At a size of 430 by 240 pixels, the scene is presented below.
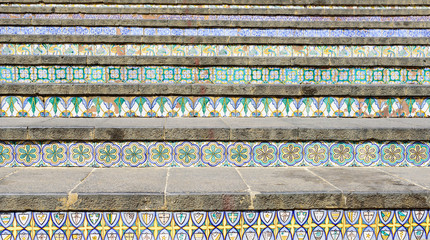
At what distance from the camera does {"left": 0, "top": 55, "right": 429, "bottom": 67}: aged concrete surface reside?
3.57 meters

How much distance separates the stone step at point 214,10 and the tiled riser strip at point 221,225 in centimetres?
473

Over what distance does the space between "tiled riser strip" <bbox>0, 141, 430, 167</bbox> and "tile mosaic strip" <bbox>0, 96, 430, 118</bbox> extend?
2.57ft

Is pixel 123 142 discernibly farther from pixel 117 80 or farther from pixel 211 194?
pixel 117 80

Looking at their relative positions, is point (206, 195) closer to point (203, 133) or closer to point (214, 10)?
point (203, 133)

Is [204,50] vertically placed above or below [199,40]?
below

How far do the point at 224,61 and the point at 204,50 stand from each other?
954 millimetres

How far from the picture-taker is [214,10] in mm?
6047

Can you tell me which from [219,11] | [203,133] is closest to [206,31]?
[219,11]

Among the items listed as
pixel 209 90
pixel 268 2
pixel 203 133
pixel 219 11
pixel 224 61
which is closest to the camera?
pixel 203 133

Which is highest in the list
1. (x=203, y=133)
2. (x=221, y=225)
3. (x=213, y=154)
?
(x=203, y=133)

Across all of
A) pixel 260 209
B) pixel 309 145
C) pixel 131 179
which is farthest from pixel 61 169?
pixel 309 145

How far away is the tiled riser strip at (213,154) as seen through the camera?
97.6 inches

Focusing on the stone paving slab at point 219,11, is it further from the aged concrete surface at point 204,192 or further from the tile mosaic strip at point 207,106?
the aged concrete surface at point 204,192

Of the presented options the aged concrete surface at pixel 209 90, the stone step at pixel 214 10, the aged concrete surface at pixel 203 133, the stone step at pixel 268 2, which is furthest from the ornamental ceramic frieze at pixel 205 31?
the aged concrete surface at pixel 203 133
